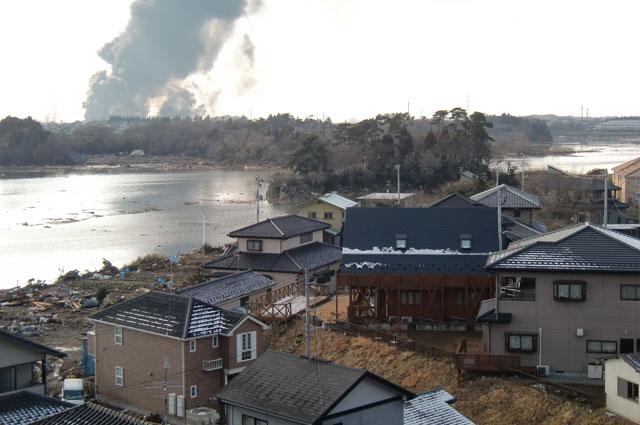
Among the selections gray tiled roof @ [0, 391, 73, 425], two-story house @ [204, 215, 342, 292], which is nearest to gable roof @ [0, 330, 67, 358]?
gray tiled roof @ [0, 391, 73, 425]

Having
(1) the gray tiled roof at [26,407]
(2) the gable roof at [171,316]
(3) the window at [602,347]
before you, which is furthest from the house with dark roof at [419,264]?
(1) the gray tiled roof at [26,407]

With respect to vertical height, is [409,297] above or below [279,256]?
below

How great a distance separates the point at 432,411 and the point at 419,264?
4.05 meters

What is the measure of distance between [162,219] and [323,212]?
457 inches

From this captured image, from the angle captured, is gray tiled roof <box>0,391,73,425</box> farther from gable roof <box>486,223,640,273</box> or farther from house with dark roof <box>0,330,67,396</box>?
gable roof <box>486,223,640,273</box>

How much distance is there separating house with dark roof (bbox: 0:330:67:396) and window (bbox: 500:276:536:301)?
4.80m

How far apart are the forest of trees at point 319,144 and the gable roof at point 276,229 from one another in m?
20.2

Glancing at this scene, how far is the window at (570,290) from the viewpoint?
7.74 metres

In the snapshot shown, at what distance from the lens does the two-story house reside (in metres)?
12.9

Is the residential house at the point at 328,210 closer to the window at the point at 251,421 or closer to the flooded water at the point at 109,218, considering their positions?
the flooded water at the point at 109,218

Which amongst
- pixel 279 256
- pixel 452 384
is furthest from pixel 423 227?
pixel 279 256

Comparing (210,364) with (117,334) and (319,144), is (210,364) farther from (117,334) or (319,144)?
(319,144)

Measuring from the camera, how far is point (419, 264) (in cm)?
1002

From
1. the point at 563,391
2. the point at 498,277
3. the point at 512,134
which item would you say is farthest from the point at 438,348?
the point at 512,134
